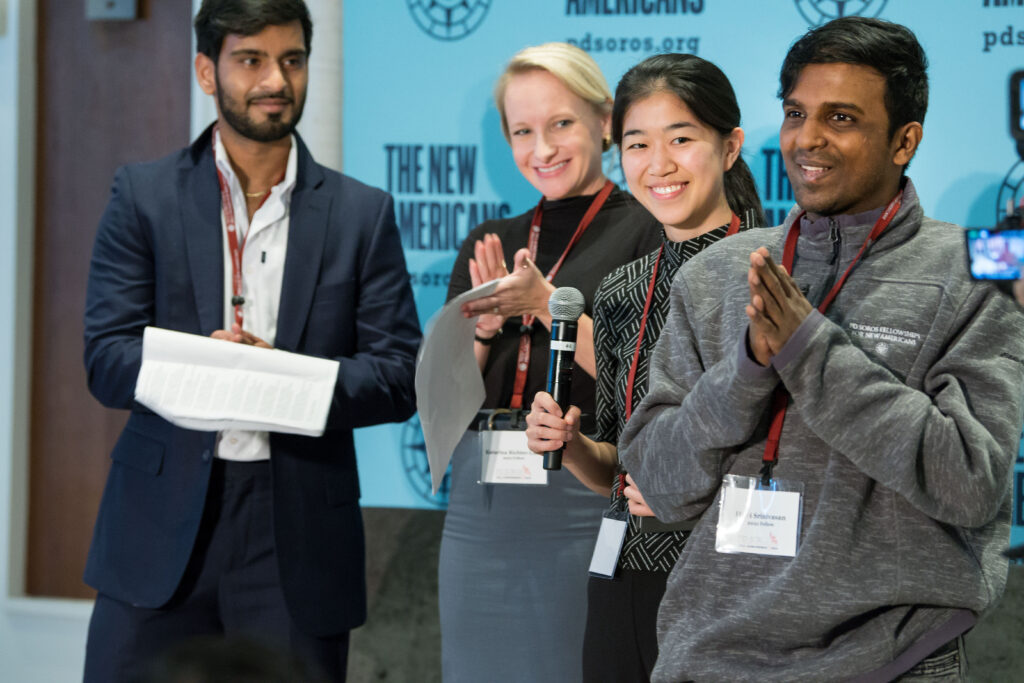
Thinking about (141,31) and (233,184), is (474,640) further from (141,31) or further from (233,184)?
(141,31)

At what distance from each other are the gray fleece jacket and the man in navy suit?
127 cm

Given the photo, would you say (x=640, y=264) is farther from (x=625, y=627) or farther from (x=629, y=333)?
(x=625, y=627)

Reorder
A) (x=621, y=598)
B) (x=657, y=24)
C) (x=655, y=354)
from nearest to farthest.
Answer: (x=655, y=354) → (x=621, y=598) → (x=657, y=24)

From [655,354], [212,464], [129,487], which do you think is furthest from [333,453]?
[655,354]

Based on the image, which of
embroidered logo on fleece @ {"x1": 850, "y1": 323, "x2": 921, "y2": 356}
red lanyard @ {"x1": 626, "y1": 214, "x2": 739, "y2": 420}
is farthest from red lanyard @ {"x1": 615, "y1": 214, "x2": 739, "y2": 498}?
embroidered logo on fleece @ {"x1": 850, "y1": 323, "x2": 921, "y2": 356}

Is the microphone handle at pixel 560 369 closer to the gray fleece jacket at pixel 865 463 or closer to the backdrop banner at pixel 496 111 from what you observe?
the gray fleece jacket at pixel 865 463

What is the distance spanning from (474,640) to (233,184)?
139cm

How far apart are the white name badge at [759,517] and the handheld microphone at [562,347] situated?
0.56m

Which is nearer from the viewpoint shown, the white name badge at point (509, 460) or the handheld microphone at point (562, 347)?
the handheld microphone at point (562, 347)

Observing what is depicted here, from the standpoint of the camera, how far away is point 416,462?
13.2 feet

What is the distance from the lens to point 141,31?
4.33m


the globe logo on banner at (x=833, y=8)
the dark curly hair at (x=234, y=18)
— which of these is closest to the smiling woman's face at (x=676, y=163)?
the dark curly hair at (x=234, y=18)

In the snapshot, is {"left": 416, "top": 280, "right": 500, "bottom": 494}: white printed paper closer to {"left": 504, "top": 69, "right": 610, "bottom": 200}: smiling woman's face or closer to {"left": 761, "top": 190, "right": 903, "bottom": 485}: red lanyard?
{"left": 504, "top": 69, "right": 610, "bottom": 200}: smiling woman's face

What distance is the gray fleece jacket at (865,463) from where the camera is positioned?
1.62 metres
